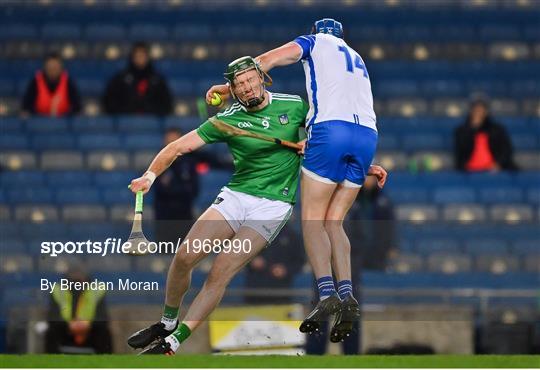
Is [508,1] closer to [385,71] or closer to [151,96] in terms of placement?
[385,71]

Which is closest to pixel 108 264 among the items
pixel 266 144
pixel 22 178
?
pixel 266 144

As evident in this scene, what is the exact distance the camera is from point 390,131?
18.3 metres

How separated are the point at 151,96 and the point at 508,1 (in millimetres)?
4575

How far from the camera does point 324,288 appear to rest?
10.7 meters

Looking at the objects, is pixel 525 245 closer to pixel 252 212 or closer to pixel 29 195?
pixel 29 195

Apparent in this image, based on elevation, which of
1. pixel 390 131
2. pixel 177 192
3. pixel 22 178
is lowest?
pixel 177 192

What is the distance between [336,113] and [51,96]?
7.68m

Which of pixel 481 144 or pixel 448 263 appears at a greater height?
pixel 481 144

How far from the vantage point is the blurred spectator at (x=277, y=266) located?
12469 mm

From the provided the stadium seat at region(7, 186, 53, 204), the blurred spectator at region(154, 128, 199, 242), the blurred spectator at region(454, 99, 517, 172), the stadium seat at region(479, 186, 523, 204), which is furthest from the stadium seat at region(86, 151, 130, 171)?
the stadium seat at region(479, 186, 523, 204)

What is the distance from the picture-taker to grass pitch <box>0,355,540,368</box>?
10602mm

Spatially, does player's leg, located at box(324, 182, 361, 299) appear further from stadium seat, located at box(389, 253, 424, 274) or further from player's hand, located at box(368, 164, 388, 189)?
stadium seat, located at box(389, 253, 424, 274)

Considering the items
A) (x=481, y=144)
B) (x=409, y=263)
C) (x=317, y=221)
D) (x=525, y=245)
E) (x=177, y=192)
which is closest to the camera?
(x=317, y=221)

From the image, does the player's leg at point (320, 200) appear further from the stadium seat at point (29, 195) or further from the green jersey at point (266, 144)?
the stadium seat at point (29, 195)
